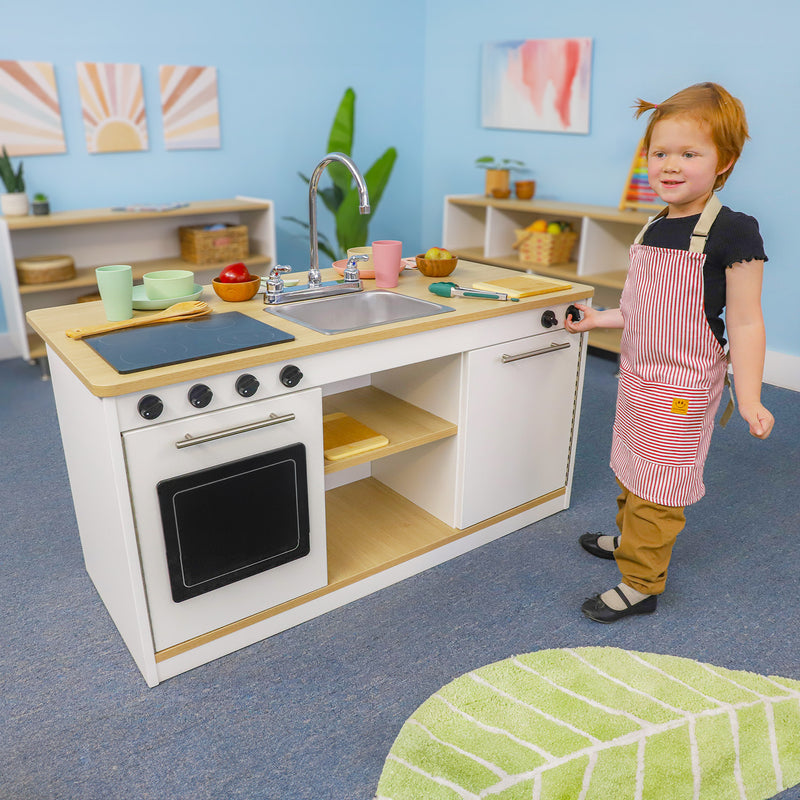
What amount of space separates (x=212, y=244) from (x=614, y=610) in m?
2.94

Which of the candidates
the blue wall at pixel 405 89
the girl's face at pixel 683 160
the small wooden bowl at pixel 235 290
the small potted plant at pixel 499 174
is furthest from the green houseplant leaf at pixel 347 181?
the girl's face at pixel 683 160

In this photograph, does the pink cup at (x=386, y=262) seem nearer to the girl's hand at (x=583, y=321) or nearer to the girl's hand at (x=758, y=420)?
the girl's hand at (x=583, y=321)

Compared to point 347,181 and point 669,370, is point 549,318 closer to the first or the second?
point 669,370

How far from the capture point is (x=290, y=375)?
1.62m

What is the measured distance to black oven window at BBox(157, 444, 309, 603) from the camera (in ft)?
5.09

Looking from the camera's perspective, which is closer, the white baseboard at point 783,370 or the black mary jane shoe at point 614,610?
the black mary jane shoe at point 614,610

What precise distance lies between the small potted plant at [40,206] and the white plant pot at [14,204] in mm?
45

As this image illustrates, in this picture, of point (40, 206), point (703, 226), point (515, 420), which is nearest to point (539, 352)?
point (515, 420)

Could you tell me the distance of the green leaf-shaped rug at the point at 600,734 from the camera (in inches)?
56.7

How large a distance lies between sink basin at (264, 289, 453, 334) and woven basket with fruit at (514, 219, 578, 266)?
7.40 feet

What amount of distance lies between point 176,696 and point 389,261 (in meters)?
1.23

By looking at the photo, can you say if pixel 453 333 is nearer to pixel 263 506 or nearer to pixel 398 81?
pixel 263 506

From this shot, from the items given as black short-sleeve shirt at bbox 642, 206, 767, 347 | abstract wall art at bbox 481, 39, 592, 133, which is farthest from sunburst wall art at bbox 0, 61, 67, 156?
black short-sleeve shirt at bbox 642, 206, 767, 347

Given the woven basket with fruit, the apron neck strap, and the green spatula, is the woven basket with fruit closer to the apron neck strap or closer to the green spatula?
the green spatula
